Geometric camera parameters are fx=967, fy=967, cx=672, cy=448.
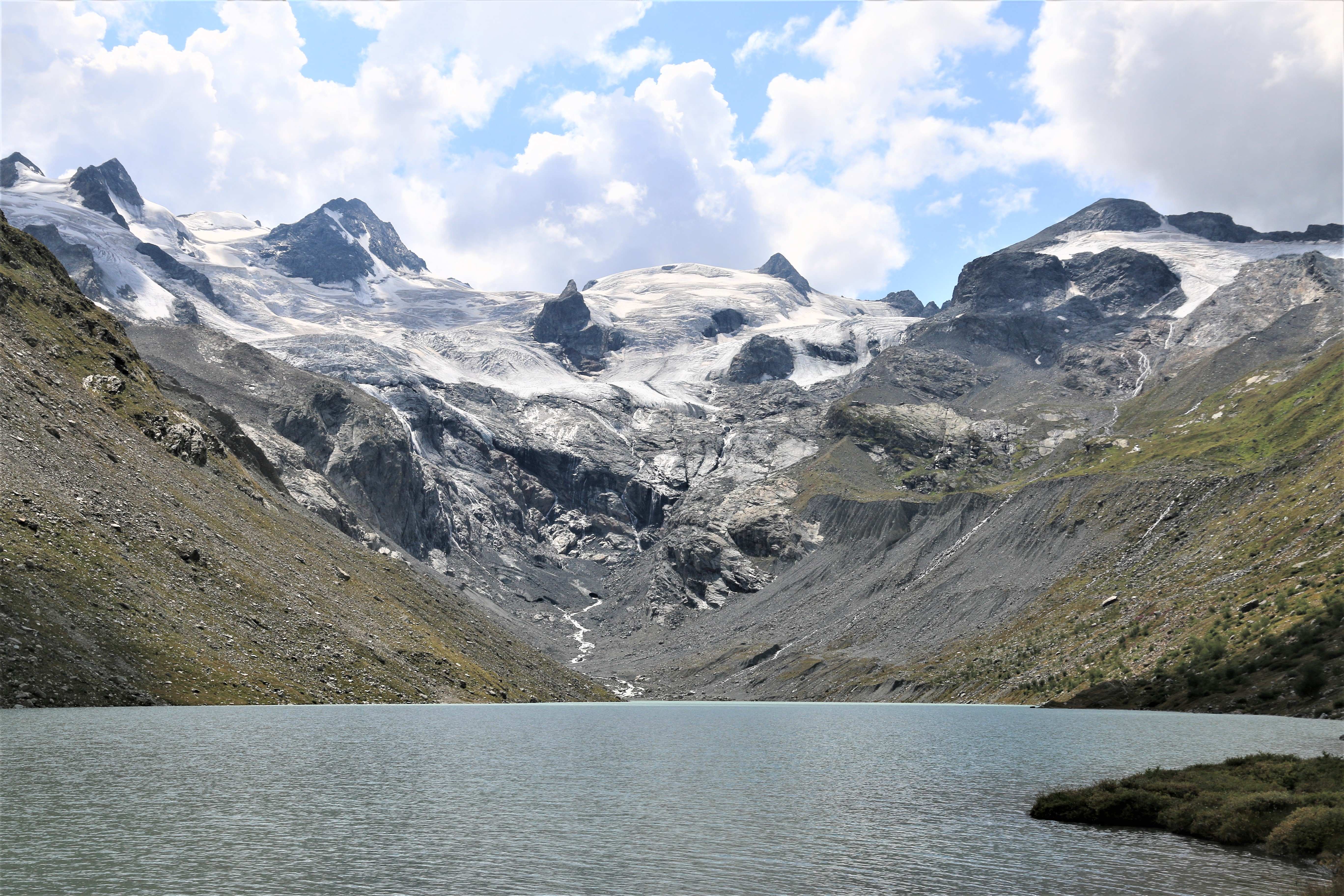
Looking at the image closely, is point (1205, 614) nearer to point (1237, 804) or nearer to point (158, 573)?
point (1237, 804)

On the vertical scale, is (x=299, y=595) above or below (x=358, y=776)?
above

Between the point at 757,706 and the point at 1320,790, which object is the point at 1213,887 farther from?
the point at 757,706

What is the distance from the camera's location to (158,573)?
9844cm

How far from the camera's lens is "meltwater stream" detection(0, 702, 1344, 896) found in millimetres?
30703

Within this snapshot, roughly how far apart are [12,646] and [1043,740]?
8129cm

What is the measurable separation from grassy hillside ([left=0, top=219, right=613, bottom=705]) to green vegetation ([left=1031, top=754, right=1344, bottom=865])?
235ft

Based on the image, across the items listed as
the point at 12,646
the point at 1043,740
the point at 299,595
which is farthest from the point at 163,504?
the point at 1043,740

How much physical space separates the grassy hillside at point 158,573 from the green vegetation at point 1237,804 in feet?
235

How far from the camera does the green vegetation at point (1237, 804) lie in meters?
34.8

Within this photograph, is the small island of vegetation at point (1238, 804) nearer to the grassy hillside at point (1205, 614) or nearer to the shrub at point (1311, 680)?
the shrub at point (1311, 680)

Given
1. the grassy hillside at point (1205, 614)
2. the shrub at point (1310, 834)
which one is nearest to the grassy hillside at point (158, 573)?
the shrub at point (1310, 834)

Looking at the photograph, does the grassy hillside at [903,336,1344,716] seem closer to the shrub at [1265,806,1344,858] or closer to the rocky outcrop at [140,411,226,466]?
the shrub at [1265,806,1344,858]

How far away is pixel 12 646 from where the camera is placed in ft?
239

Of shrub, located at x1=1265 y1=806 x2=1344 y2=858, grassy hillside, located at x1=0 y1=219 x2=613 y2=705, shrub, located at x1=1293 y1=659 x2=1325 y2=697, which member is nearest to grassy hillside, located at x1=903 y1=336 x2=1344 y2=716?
shrub, located at x1=1293 y1=659 x2=1325 y2=697
